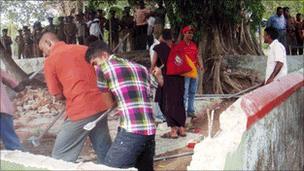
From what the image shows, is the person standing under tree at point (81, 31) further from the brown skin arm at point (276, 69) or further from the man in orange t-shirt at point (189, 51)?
the brown skin arm at point (276, 69)

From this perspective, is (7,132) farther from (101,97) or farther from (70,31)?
(70,31)

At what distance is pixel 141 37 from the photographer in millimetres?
13680

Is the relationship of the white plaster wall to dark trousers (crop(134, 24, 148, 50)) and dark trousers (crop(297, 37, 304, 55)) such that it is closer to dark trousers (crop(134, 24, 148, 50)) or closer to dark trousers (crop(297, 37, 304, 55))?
dark trousers (crop(134, 24, 148, 50))

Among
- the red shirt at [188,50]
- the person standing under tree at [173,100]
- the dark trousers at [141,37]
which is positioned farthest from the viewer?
the dark trousers at [141,37]

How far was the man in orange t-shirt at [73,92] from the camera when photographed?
4.16m

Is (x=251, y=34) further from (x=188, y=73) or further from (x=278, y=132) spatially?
(x=278, y=132)

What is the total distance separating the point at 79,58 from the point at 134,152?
941 mm

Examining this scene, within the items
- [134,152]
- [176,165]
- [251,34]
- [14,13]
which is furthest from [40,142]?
[14,13]

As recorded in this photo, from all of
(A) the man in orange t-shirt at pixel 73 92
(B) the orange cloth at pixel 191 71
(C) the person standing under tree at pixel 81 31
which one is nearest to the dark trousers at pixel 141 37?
(C) the person standing under tree at pixel 81 31

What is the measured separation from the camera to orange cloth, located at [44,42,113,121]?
4.15m

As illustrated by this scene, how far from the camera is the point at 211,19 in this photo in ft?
39.6

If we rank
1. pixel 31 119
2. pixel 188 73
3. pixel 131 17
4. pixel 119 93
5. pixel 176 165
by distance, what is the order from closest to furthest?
pixel 119 93 → pixel 176 165 → pixel 188 73 → pixel 31 119 → pixel 131 17

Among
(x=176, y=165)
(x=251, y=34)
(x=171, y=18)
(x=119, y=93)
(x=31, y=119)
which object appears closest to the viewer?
(x=119, y=93)

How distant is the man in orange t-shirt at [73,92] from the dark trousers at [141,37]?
912cm
